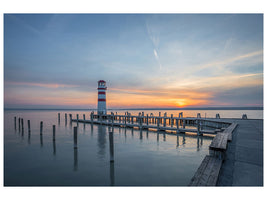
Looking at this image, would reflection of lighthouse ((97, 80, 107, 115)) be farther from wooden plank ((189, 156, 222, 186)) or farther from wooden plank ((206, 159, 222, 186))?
wooden plank ((206, 159, 222, 186))

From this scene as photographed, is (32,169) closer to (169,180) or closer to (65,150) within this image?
(65,150)

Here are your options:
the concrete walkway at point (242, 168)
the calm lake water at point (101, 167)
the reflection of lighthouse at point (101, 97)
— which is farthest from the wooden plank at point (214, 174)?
the reflection of lighthouse at point (101, 97)

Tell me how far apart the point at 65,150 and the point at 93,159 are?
12.5ft

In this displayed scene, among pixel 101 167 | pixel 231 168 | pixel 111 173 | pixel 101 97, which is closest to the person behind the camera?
pixel 231 168

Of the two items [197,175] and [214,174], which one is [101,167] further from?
[214,174]

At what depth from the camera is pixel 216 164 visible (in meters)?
5.77

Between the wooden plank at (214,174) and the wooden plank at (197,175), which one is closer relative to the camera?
the wooden plank at (214,174)

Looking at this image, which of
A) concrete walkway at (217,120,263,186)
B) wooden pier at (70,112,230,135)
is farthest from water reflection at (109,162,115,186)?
wooden pier at (70,112,230,135)

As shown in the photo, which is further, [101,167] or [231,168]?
[101,167]

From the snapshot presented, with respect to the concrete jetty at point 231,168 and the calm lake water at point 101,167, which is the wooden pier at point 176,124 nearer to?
the calm lake water at point 101,167

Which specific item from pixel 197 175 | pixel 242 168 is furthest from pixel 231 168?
pixel 197 175

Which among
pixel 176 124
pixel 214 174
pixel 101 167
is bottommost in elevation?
pixel 101 167

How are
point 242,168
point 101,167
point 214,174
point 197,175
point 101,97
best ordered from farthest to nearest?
1. point 101,97
2. point 101,167
3. point 242,168
4. point 197,175
5. point 214,174
